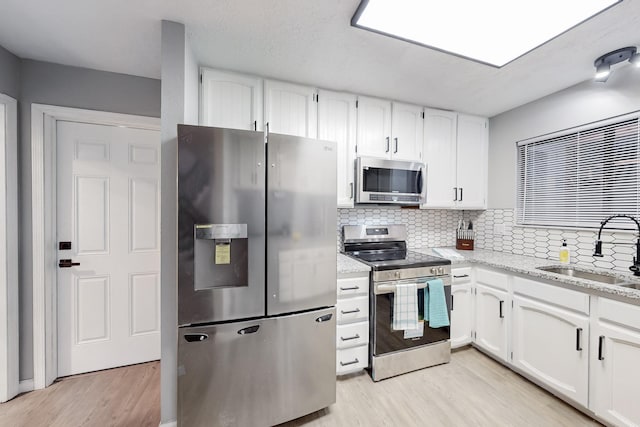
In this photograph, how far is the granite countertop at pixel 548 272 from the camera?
1.49m

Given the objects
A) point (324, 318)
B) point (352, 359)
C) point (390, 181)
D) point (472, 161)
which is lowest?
point (352, 359)

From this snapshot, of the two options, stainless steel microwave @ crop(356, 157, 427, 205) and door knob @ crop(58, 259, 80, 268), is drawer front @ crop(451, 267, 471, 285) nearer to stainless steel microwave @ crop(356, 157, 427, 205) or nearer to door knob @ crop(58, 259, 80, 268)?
→ stainless steel microwave @ crop(356, 157, 427, 205)

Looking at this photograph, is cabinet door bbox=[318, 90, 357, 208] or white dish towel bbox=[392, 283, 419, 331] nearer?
white dish towel bbox=[392, 283, 419, 331]

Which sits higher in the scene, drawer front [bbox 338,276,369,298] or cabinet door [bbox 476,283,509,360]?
drawer front [bbox 338,276,369,298]

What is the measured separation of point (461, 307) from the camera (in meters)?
2.40

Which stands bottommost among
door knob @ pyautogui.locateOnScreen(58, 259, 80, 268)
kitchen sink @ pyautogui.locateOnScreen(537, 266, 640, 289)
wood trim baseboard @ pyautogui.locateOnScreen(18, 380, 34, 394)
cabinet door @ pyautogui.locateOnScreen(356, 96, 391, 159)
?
wood trim baseboard @ pyautogui.locateOnScreen(18, 380, 34, 394)

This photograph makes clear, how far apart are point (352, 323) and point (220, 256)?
45.4 inches

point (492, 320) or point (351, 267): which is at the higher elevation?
point (351, 267)

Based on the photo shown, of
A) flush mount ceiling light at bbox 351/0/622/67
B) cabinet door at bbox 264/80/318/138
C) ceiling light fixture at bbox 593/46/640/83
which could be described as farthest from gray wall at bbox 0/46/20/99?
ceiling light fixture at bbox 593/46/640/83

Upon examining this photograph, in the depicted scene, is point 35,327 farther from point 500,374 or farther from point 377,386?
point 500,374

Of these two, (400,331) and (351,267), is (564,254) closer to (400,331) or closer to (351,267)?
(400,331)

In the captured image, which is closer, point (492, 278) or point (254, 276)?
point (254, 276)

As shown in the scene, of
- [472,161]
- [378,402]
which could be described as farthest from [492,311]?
[472,161]

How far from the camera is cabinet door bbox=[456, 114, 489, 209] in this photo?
2787mm
